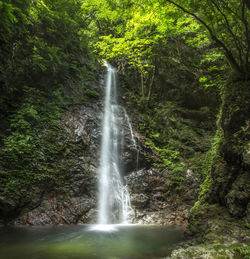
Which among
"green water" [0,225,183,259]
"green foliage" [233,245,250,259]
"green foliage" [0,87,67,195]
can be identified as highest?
"green foliage" [0,87,67,195]

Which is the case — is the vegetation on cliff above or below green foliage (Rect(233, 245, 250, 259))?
above

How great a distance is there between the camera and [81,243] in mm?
4871

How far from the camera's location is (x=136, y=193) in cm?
909

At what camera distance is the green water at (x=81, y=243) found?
13.3 feet

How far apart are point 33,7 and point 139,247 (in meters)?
Answer: 9.57

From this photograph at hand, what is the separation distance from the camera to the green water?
405 cm

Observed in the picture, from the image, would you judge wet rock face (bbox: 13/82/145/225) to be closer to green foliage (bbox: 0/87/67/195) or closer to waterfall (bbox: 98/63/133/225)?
waterfall (bbox: 98/63/133/225)

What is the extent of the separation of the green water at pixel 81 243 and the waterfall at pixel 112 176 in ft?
4.80

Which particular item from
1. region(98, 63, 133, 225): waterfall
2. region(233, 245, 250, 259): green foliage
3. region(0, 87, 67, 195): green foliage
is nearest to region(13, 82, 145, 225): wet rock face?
region(98, 63, 133, 225): waterfall

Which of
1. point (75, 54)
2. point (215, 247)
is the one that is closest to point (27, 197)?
point (215, 247)

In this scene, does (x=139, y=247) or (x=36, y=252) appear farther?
(x=139, y=247)

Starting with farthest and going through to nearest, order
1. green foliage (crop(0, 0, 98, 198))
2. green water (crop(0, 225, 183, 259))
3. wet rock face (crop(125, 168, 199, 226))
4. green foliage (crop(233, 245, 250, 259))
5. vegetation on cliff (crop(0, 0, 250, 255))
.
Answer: wet rock face (crop(125, 168, 199, 226)), green foliage (crop(0, 0, 98, 198)), vegetation on cliff (crop(0, 0, 250, 255)), green water (crop(0, 225, 183, 259)), green foliage (crop(233, 245, 250, 259))

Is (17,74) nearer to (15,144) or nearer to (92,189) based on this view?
(15,144)

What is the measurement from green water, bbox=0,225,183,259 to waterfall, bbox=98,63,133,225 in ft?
4.80
